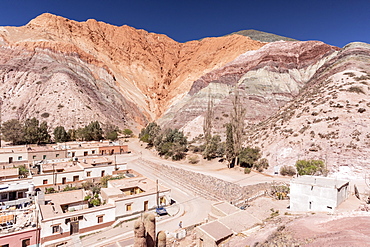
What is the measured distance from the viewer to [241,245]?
1046 centimetres

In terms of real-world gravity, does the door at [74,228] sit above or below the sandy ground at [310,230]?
below

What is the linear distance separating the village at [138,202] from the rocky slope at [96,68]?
38.9 meters

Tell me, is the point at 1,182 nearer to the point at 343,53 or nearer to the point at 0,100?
the point at 0,100

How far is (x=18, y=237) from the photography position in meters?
13.1

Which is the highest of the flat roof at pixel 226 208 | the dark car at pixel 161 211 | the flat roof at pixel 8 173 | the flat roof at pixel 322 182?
the flat roof at pixel 322 182

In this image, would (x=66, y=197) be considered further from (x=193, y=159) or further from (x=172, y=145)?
(x=172, y=145)

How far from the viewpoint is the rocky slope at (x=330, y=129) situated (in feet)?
89.0

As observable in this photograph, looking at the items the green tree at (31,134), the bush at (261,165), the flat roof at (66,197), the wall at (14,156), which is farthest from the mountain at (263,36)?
the flat roof at (66,197)

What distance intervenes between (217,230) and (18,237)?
1164 cm

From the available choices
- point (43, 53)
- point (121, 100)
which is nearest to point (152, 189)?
point (121, 100)

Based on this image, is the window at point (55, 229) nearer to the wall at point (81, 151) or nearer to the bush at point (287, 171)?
the wall at point (81, 151)

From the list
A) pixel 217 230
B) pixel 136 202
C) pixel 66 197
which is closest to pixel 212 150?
pixel 136 202

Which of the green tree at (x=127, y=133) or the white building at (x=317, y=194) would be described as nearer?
the white building at (x=317, y=194)

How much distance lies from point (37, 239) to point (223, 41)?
120403 mm
